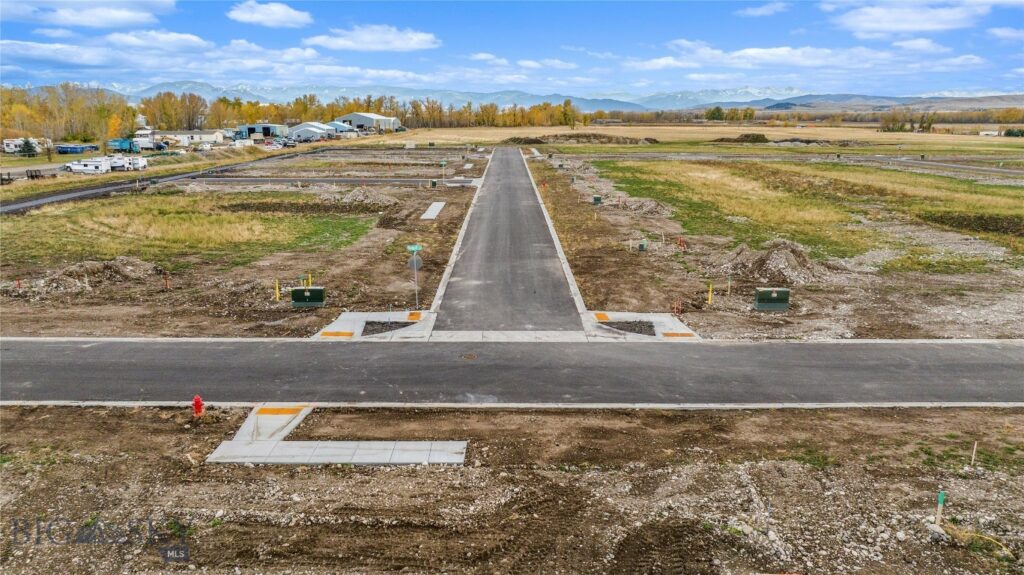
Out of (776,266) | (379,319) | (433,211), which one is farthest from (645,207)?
(379,319)

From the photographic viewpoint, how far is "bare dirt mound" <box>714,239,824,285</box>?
92.3 ft

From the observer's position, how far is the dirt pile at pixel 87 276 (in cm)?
2591

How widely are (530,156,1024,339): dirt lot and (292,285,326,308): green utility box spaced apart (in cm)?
1106

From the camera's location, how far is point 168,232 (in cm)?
3772

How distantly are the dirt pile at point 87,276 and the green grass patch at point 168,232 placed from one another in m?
1.69

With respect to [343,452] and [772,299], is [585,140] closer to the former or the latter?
[772,299]

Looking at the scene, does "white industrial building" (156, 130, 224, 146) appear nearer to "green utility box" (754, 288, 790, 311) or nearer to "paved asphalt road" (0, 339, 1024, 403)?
"paved asphalt road" (0, 339, 1024, 403)

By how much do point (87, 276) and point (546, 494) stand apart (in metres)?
25.4

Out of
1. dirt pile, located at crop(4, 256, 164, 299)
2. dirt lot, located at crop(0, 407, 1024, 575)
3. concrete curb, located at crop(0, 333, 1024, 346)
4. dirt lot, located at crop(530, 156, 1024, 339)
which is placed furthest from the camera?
dirt pile, located at crop(4, 256, 164, 299)

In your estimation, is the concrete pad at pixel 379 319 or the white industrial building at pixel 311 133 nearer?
the concrete pad at pixel 379 319

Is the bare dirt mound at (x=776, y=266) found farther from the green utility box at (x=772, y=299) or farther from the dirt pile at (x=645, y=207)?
the dirt pile at (x=645, y=207)

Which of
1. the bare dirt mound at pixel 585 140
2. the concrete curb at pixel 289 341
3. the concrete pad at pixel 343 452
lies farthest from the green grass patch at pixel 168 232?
the bare dirt mound at pixel 585 140

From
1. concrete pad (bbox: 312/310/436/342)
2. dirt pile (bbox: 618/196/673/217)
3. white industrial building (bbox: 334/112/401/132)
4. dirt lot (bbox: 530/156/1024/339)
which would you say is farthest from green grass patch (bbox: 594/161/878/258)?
white industrial building (bbox: 334/112/401/132)

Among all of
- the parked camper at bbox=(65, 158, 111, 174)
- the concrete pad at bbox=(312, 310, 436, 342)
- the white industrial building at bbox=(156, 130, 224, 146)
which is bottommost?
the concrete pad at bbox=(312, 310, 436, 342)
